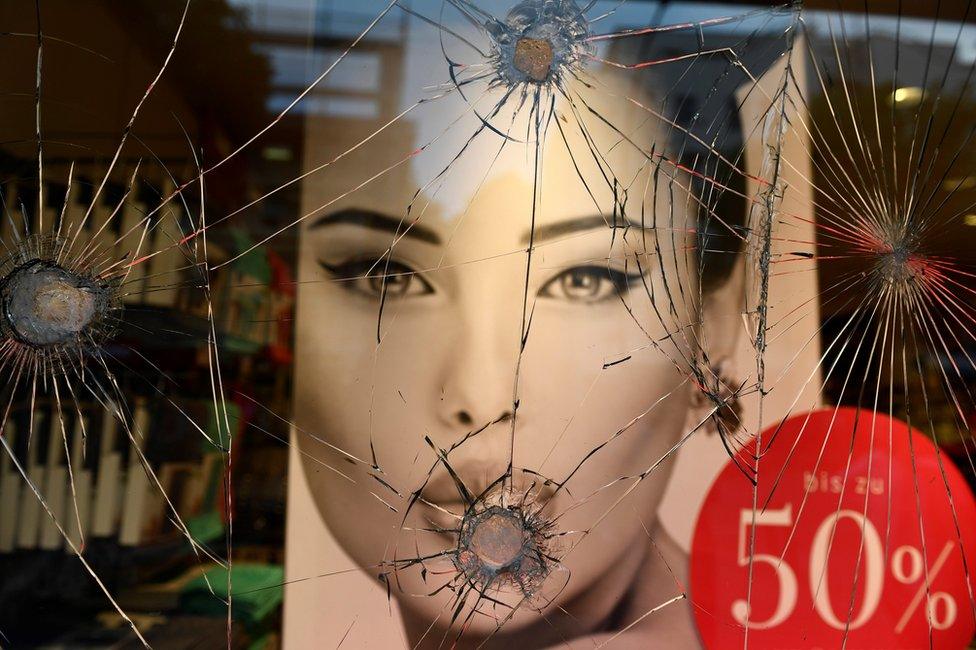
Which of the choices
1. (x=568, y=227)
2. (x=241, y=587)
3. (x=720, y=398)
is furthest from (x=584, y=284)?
(x=241, y=587)

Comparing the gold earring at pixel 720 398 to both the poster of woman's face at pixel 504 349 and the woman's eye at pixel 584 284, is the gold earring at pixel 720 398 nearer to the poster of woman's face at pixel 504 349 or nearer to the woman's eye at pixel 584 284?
the poster of woman's face at pixel 504 349

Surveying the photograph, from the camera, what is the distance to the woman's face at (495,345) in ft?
2.75

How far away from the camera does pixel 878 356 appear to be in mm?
877

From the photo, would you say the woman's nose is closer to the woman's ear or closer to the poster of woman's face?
the poster of woman's face

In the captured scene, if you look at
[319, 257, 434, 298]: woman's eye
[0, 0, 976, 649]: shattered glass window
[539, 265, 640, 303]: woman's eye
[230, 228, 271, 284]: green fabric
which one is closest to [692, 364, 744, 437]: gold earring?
[0, 0, 976, 649]: shattered glass window

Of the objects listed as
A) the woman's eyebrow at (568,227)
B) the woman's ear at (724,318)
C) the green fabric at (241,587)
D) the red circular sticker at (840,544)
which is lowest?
the red circular sticker at (840,544)

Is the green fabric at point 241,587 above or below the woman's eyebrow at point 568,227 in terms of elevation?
below

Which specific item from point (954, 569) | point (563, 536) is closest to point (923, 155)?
point (954, 569)

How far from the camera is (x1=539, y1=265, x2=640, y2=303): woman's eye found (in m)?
0.85

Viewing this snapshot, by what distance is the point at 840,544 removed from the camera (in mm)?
875

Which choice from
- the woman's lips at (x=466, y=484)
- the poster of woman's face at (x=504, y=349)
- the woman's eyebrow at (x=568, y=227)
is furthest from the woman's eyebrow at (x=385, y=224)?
the woman's lips at (x=466, y=484)

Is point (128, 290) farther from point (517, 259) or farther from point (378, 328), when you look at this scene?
point (517, 259)

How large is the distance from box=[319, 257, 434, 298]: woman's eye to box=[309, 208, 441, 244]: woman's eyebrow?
0.12ft

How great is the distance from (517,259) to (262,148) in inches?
12.3
